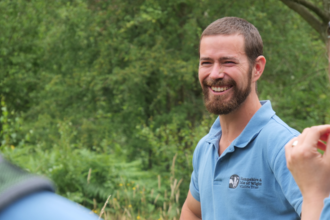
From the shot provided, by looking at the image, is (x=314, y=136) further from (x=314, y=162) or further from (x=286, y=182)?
(x=286, y=182)

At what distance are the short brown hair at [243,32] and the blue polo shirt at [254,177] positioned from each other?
28cm

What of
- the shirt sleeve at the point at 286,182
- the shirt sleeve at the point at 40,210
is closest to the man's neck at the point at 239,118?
the shirt sleeve at the point at 286,182

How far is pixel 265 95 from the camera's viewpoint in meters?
9.58

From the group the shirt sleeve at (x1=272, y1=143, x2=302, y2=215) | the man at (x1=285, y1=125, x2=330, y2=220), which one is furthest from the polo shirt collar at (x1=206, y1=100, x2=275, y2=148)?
the man at (x1=285, y1=125, x2=330, y2=220)

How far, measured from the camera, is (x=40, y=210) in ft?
1.92

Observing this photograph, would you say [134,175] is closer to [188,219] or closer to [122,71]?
[122,71]

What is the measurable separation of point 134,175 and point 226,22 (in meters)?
4.79

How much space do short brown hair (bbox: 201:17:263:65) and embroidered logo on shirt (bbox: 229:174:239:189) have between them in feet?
2.03

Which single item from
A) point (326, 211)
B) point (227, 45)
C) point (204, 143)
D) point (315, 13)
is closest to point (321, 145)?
point (326, 211)

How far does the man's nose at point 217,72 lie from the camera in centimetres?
202

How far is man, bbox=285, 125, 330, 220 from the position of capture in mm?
1163

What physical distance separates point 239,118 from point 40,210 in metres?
1.54

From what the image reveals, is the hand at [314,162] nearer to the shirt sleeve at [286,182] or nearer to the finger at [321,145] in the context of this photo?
the finger at [321,145]

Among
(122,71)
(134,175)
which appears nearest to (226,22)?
(134,175)
